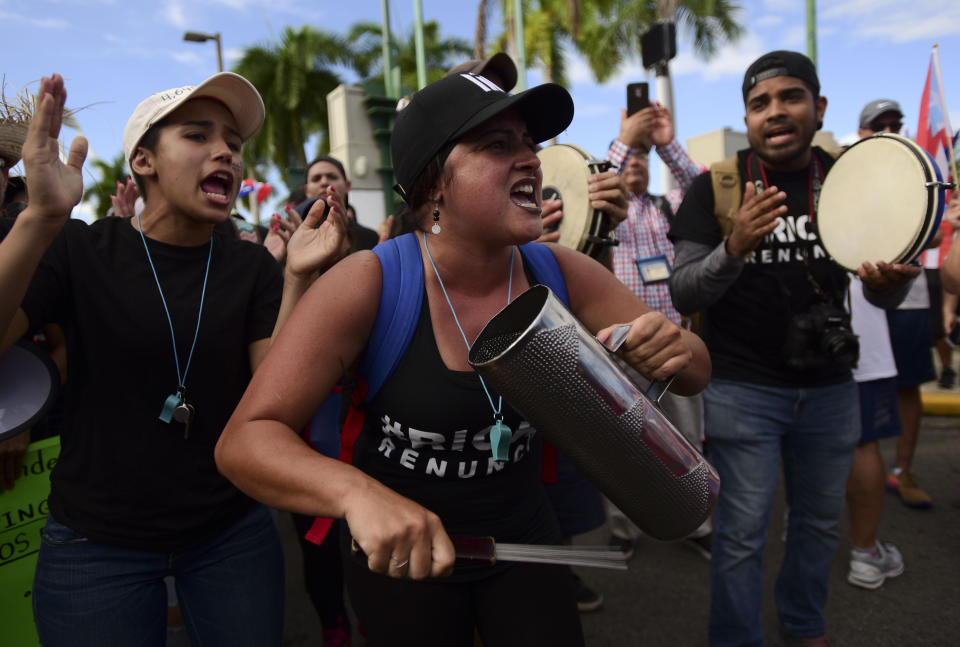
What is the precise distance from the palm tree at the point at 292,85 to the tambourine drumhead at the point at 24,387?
28105 millimetres

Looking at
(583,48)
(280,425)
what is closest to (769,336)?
(280,425)

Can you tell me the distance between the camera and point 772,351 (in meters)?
2.62

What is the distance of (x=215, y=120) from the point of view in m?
2.03

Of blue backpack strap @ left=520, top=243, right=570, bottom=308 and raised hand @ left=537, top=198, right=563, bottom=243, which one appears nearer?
blue backpack strap @ left=520, top=243, right=570, bottom=308

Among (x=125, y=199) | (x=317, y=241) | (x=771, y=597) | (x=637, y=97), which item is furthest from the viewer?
(x=771, y=597)

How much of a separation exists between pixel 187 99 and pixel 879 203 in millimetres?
2404

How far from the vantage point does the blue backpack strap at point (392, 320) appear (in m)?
1.58

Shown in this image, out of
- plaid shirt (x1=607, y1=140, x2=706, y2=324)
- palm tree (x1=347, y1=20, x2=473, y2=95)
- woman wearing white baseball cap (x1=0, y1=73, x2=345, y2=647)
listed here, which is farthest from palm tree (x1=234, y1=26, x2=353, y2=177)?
woman wearing white baseball cap (x1=0, y1=73, x2=345, y2=647)

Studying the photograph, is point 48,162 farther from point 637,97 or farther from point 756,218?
point 637,97

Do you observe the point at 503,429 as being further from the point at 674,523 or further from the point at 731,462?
the point at 731,462

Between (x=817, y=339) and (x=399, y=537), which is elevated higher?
(x=817, y=339)

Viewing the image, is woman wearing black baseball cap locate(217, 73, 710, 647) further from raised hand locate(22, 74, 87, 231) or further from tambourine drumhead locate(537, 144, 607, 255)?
tambourine drumhead locate(537, 144, 607, 255)

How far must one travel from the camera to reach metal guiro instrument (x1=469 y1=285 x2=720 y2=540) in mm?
1168

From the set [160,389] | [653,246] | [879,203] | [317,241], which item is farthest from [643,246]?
[160,389]
